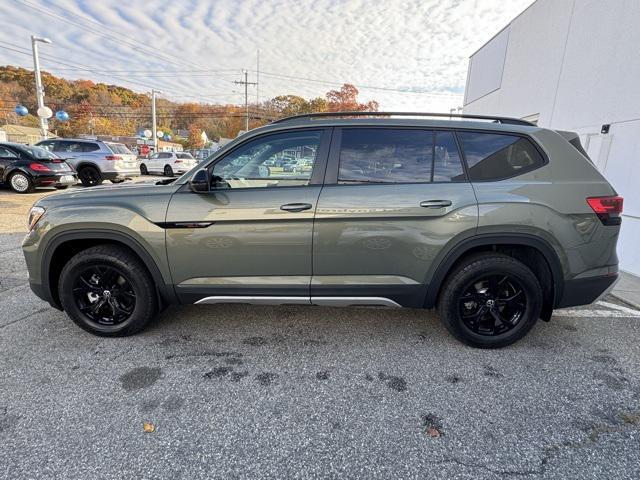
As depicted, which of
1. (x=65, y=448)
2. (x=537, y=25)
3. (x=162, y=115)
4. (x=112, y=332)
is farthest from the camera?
(x=162, y=115)

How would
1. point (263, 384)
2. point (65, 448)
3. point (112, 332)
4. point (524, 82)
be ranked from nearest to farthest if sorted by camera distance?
point (65, 448), point (263, 384), point (112, 332), point (524, 82)

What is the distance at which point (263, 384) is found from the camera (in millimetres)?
2379

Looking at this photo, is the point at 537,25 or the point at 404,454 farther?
the point at 537,25

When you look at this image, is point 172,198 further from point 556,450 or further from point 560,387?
point 560,387

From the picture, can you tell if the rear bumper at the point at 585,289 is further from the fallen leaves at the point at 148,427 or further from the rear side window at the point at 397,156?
the fallen leaves at the point at 148,427

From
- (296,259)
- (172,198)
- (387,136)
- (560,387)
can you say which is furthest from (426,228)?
(172,198)

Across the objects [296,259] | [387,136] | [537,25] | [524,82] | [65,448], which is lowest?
A: [65,448]

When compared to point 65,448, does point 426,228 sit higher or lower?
higher

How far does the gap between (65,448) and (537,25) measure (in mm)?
12897

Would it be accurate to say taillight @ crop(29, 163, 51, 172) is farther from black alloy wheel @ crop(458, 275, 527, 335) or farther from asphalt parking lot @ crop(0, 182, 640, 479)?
black alloy wheel @ crop(458, 275, 527, 335)

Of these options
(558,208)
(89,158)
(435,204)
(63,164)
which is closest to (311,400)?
(435,204)

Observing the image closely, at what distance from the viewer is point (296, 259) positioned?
8.78ft

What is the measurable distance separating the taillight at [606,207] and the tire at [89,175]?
13919 millimetres

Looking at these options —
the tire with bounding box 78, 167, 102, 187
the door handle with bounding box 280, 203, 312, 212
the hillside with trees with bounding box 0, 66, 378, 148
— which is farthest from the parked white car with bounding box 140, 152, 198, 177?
the hillside with trees with bounding box 0, 66, 378, 148
